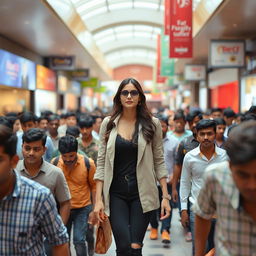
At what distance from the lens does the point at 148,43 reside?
118 feet

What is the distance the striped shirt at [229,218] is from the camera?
180 cm

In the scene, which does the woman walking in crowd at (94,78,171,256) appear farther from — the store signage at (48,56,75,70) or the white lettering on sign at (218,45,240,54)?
the store signage at (48,56,75,70)

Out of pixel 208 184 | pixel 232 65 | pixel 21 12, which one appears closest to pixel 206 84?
pixel 232 65

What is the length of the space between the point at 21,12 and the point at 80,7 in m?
9.80

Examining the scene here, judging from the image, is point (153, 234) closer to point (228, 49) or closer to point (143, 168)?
point (143, 168)

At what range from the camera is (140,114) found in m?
3.77

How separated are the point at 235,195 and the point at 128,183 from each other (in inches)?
68.2

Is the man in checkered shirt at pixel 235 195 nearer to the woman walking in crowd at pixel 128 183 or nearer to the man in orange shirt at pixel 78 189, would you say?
the woman walking in crowd at pixel 128 183

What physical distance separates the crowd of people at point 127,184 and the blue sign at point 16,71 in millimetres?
6652

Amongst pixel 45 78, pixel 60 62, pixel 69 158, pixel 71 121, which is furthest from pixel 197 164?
pixel 60 62

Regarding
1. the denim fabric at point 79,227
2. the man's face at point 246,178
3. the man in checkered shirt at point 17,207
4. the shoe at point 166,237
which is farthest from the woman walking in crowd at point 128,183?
the shoe at point 166,237

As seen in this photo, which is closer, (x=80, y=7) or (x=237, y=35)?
(x=237, y=35)

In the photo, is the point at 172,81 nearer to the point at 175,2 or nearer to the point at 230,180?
the point at 175,2

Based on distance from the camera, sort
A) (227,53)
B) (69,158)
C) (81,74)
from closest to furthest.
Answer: (69,158), (227,53), (81,74)
